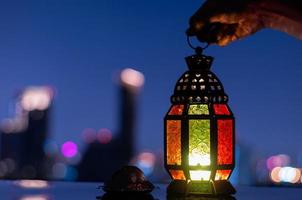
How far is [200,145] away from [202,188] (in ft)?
0.73

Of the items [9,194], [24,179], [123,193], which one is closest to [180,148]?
[123,193]

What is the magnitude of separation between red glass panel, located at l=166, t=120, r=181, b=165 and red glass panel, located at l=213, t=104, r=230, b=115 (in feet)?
0.67

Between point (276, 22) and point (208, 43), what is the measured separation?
42cm

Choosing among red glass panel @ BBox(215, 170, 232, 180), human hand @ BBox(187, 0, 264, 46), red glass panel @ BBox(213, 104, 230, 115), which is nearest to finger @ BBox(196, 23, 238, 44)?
human hand @ BBox(187, 0, 264, 46)

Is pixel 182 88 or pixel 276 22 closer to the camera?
pixel 276 22

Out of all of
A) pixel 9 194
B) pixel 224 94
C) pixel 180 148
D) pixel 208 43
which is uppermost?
pixel 208 43

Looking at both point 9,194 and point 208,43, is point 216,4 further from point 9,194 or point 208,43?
point 9,194

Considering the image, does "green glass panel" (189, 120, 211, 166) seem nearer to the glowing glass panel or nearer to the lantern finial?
the glowing glass panel

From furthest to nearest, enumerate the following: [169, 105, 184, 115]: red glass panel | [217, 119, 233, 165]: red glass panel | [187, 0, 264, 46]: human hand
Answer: [169, 105, 184, 115]: red glass panel → [217, 119, 233, 165]: red glass panel → [187, 0, 264, 46]: human hand

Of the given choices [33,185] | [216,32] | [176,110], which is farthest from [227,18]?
[33,185]

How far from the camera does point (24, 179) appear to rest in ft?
24.5

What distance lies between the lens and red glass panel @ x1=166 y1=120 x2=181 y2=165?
120 inches

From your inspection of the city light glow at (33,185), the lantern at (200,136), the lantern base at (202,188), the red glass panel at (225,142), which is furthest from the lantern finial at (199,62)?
the city light glow at (33,185)

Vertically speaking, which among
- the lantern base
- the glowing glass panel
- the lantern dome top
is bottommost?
the lantern base
